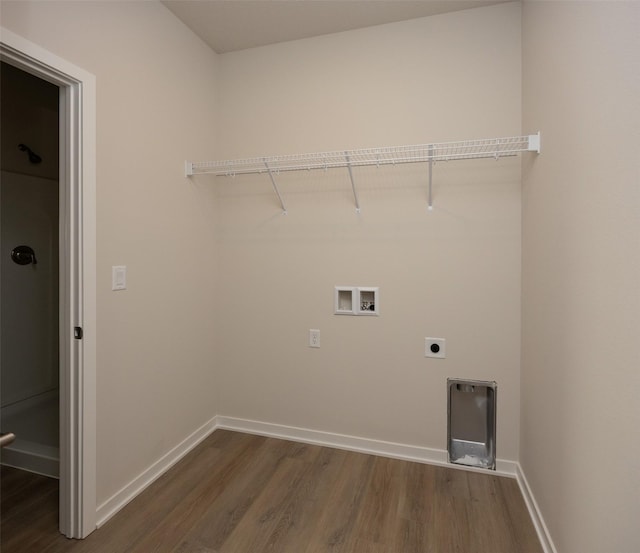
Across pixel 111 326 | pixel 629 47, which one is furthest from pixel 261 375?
pixel 629 47

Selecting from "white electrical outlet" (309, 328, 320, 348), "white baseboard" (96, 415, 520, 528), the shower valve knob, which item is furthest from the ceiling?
"white baseboard" (96, 415, 520, 528)

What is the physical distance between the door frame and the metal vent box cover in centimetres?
190

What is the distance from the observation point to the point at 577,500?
118 centimetres

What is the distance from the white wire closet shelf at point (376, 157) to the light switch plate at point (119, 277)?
786mm

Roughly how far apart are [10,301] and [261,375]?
69.7 inches

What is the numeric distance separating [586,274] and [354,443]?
1.70 metres

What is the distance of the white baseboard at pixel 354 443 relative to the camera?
206 cm

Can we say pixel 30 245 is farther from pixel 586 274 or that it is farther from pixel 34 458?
pixel 586 274

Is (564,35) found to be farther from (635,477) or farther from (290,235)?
(290,235)

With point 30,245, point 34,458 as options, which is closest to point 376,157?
point 30,245

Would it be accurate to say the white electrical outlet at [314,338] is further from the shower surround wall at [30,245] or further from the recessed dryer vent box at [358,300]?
the shower surround wall at [30,245]

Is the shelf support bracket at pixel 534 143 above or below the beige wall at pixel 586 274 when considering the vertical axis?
above

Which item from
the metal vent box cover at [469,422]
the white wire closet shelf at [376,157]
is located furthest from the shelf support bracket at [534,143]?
the metal vent box cover at [469,422]

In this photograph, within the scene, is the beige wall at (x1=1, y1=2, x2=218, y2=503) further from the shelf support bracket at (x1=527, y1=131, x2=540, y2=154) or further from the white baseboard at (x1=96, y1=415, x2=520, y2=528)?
the shelf support bracket at (x1=527, y1=131, x2=540, y2=154)
